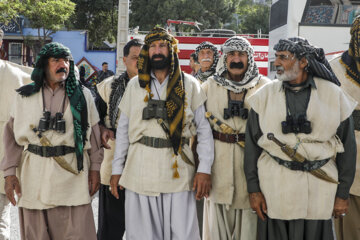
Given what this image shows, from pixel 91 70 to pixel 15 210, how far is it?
1994 cm

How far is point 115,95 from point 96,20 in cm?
2803

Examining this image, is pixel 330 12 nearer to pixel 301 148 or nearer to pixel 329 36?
pixel 329 36

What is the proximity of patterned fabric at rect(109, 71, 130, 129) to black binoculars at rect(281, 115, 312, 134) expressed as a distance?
5.44 ft

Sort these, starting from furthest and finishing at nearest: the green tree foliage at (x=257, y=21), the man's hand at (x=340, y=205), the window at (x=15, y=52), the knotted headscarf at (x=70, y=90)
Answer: the green tree foliage at (x=257, y=21)
the window at (x=15, y=52)
the knotted headscarf at (x=70, y=90)
the man's hand at (x=340, y=205)

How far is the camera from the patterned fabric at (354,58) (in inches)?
148

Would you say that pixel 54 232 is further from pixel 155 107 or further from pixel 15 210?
pixel 15 210

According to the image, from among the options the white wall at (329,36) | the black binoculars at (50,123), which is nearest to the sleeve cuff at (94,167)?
the black binoculars at (50,123)

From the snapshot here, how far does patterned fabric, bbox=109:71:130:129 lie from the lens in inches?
162

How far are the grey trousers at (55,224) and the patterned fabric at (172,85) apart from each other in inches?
36.1

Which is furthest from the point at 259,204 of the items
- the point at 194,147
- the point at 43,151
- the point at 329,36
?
the point at 329,36

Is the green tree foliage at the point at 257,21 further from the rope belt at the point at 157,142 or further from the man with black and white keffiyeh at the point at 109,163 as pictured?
the rope belt at the point at 157,142

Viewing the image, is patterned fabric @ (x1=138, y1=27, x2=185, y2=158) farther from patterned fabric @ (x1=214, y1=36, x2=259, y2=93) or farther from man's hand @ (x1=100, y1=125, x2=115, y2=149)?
man's hand @ (x1=100, y1=125, x2=115, y2=149)

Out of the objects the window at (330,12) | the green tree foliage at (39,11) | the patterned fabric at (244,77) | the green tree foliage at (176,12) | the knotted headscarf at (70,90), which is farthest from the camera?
the green tree foliage at (176,12)

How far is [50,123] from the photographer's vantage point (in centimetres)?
328
